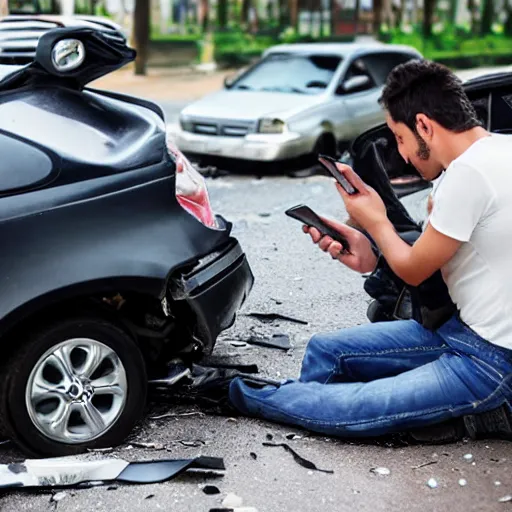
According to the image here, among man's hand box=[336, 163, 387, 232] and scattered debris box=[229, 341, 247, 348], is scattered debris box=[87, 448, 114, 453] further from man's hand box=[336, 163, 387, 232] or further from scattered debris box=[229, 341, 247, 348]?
scattered debris box=[229, 341, 247, 348]

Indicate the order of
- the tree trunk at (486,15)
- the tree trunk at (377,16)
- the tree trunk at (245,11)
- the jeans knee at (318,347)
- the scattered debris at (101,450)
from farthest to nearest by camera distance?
the tree trunk at (486,15)
the tree trunk at (377,16)
the tree trunk at (245,11)
the jeans knee at (318,347)
the scattered debris at (101,450)

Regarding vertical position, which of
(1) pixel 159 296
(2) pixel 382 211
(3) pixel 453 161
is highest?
(3) pixel 453 161

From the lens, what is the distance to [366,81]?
12250mm

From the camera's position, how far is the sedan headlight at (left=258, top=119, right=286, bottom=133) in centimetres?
1113

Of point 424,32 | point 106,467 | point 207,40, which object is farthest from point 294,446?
point 424,32

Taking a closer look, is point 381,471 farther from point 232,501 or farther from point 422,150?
point 422,150

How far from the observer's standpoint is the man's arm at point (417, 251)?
11.4 ft

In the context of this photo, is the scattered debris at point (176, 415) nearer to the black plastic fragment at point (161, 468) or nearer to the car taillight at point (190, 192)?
the black plastic fragment at point (161, 468)

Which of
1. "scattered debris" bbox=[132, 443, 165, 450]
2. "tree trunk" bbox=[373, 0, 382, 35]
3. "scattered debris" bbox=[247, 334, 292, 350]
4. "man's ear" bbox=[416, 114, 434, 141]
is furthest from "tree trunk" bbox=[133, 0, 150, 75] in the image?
"man's ear" bbox=[416, 114, 434, 141]

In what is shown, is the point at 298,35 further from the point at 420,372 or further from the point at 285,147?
the point at 420,372

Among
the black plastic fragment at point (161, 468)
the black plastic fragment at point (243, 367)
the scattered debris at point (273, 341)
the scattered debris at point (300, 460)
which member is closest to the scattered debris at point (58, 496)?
the black plastic fragment at point (161, 468)

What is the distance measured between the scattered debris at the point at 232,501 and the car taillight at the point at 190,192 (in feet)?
3.97

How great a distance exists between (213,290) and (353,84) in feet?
27.7

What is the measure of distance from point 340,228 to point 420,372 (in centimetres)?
71
